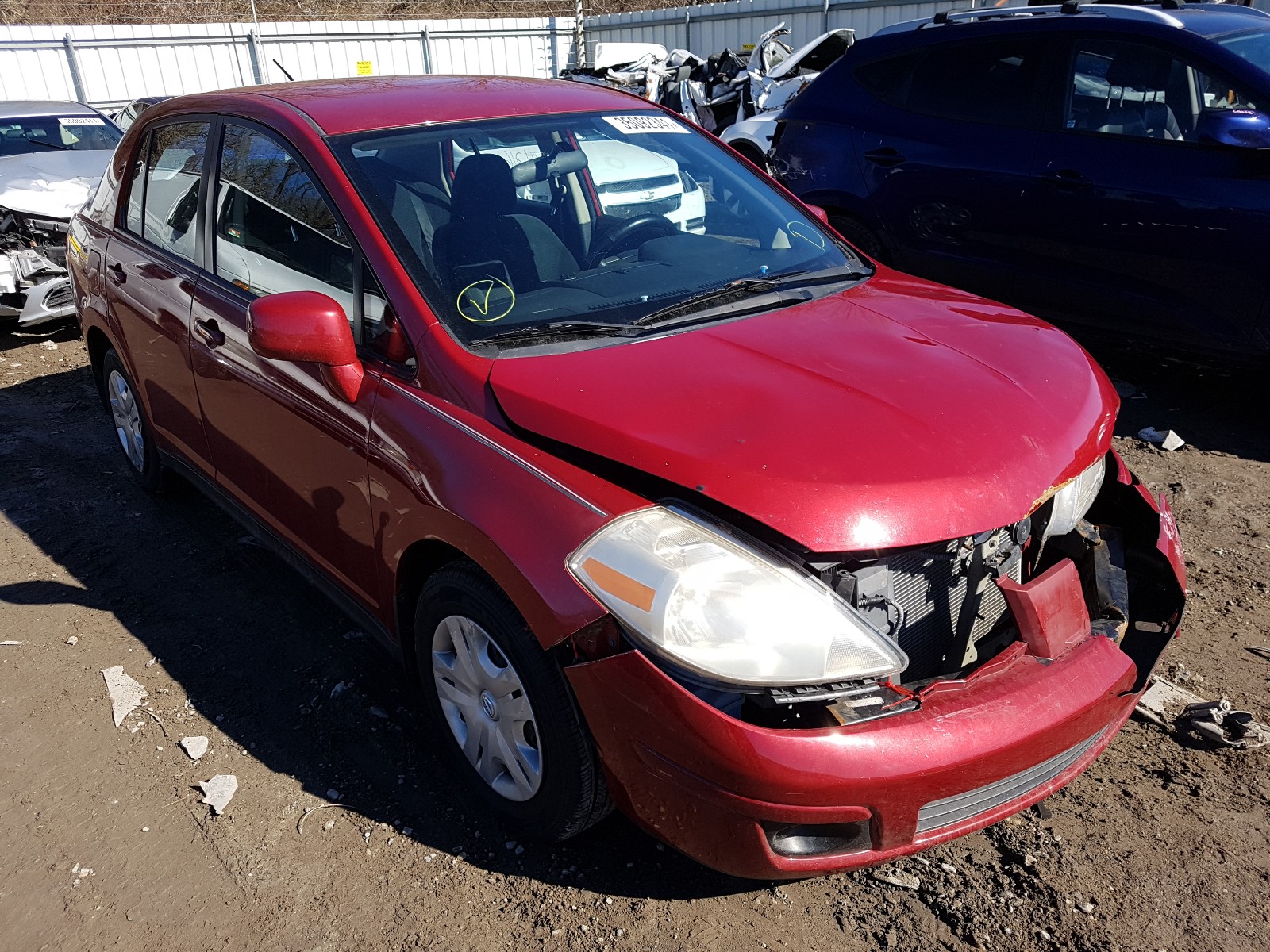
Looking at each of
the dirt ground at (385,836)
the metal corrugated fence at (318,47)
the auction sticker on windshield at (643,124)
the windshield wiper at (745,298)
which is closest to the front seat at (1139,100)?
the dirt ground at (385,836)

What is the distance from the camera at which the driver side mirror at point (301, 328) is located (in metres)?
2.40

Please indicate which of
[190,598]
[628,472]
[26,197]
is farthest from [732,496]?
[26,197]

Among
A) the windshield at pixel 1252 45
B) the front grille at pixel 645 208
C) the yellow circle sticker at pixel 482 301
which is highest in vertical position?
the windshield at pixel 1252 45

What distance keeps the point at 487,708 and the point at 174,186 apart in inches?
99.1

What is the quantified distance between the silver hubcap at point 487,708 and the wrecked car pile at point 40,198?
16.8 feet

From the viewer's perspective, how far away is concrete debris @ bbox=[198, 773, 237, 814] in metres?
2.69

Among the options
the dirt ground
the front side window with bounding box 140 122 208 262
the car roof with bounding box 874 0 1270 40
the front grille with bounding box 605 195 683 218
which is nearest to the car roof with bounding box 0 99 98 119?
the front side window with bounding box 140 122 208 262

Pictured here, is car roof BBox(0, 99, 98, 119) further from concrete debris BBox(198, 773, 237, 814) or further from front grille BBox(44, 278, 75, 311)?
concrete debris BBox(198, 773, 237, 814)

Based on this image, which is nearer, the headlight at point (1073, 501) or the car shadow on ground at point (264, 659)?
the headlight at point (1073, 501)

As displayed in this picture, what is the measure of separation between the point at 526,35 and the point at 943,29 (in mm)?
18824

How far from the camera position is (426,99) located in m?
3.07

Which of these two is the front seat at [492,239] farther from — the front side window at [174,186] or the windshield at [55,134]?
the windshield at [55,134]

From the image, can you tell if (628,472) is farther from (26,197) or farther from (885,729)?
(26,197)

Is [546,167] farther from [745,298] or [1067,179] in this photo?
[1067,179]
